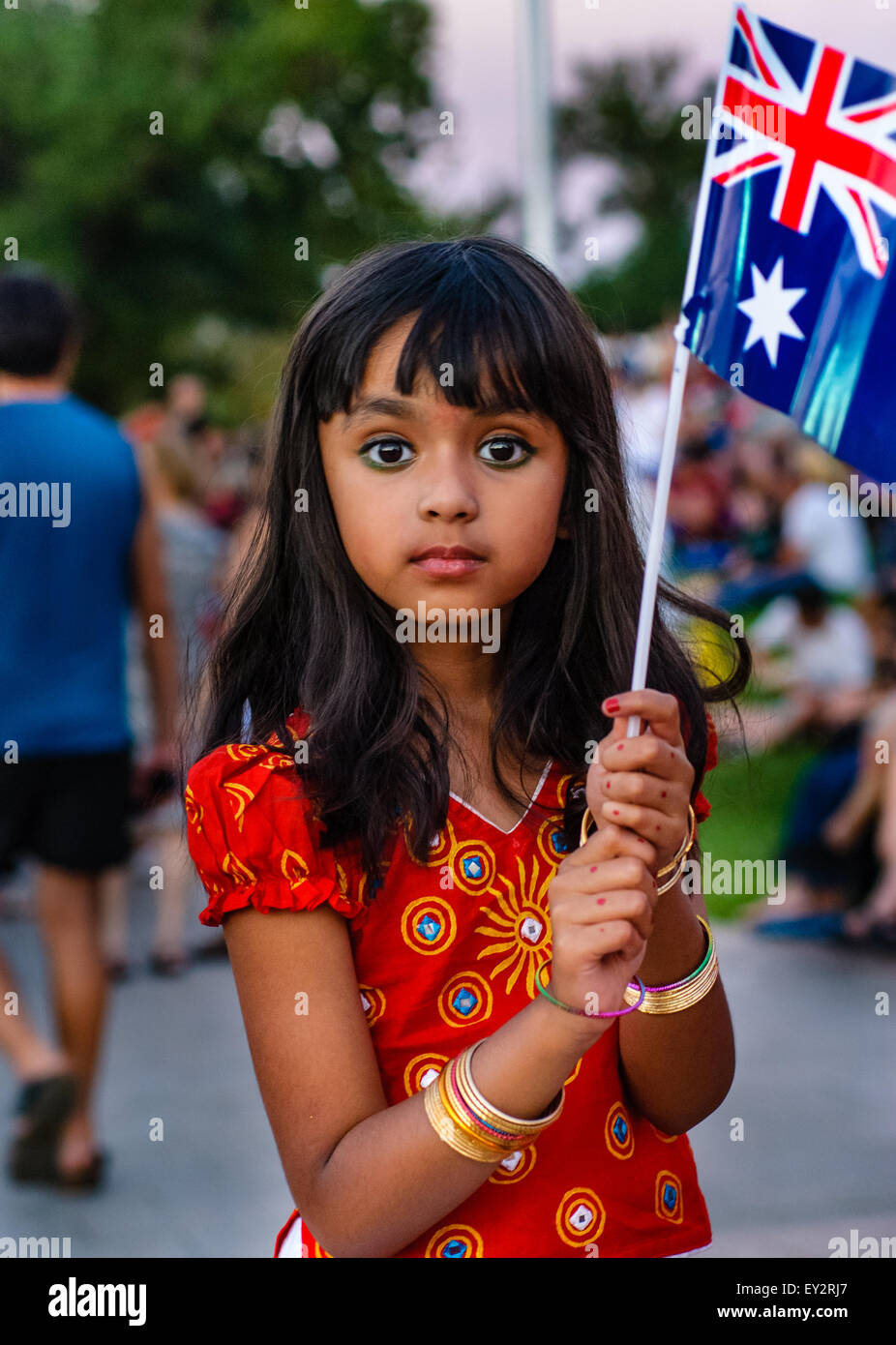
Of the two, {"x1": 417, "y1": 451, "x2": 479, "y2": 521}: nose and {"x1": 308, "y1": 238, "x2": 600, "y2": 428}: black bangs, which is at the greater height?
{"x1": 308, "y1": 238, "x2": 600, "y2": 428}: black bangs

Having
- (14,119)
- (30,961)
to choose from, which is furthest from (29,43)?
(30,961)

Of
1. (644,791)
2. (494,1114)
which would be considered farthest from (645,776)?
(494,1114)

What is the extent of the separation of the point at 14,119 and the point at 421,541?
3259cm

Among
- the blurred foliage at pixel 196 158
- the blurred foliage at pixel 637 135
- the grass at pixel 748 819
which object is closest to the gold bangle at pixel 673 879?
the grass at pixel 748 819

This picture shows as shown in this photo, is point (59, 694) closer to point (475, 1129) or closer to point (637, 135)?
point (475, 1129)

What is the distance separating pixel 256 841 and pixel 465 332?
55 centimetres

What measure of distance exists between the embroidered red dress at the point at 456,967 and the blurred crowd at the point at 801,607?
0.51 metres

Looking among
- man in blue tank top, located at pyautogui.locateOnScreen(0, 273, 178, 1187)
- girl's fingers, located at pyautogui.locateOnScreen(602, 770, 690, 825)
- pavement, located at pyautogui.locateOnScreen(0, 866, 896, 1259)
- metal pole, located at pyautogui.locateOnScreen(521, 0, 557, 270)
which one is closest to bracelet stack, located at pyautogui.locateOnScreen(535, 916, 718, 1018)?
girl's fingers, located at pyautogui.locateOnScreen(602, 770, 690, 825)

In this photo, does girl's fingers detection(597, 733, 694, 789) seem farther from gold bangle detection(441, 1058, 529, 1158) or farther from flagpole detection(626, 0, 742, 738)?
gold bangle detection(441, 1058, 529, 1158)

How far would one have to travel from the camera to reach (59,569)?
13.6ft

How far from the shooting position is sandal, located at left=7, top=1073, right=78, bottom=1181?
3.99 metres

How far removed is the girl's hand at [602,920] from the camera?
1.37 m

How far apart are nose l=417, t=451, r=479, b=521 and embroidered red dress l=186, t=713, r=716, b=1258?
0.30 metres

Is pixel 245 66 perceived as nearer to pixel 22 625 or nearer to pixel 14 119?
pixel 14 119
